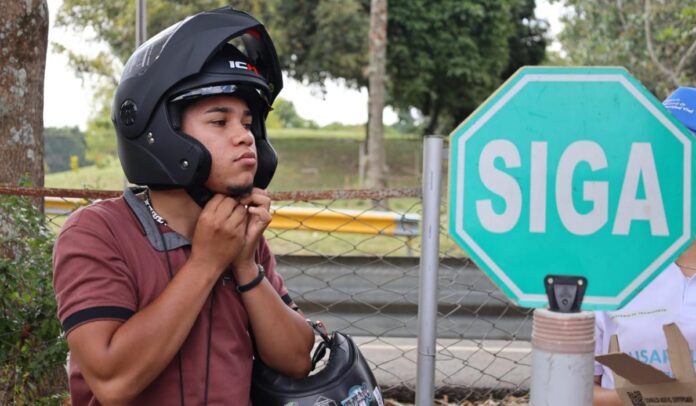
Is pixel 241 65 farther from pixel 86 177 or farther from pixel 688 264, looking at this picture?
pixel 86 177

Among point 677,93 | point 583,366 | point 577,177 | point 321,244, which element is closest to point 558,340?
point 583,366

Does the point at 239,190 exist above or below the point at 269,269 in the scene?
above

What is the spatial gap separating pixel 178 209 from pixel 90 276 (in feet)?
1.01

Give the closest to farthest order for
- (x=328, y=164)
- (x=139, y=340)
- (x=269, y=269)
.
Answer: (x=139, y=340)
(x=269, y=269)
(x=328, y=164)

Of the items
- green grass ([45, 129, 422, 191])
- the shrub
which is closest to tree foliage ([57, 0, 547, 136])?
green grass ([45, 129, 422, 191])

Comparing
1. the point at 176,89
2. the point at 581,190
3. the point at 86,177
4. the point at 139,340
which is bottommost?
the point at 86,177

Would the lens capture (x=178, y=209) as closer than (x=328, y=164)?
Yes

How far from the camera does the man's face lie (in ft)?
6.85

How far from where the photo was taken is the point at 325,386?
2123 millimetres

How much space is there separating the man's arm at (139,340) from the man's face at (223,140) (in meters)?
0.22

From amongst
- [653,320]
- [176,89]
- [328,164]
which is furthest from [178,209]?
[328,164]

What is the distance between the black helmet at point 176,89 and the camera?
204cm

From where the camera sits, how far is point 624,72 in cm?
154

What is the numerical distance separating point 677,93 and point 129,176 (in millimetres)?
1536
